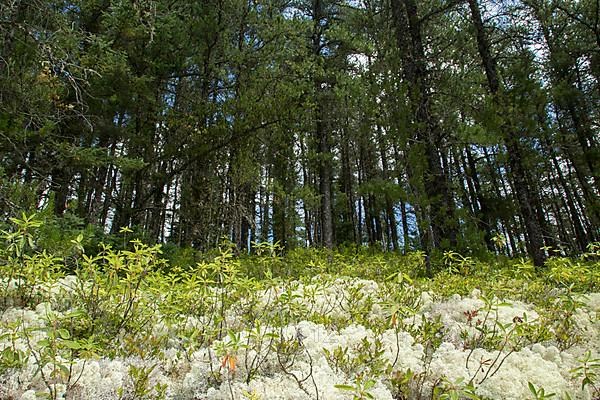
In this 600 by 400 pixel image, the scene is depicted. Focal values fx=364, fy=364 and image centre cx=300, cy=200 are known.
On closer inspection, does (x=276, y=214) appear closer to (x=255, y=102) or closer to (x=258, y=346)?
(x=255, y=102)

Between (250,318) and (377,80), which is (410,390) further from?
(377,80)

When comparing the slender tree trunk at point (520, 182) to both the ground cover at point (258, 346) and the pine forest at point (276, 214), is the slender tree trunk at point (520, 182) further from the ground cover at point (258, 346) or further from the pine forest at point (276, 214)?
the ground cover at point (258, 346)

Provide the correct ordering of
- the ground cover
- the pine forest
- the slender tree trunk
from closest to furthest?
the ground cover → the pine forest → the slender tree trunk

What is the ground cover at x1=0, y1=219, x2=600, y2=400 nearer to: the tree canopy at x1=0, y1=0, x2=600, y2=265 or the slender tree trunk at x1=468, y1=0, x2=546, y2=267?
the tree canopy at x1=0, y1=0, x2=600, y2=265

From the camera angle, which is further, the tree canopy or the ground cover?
the tree canopy

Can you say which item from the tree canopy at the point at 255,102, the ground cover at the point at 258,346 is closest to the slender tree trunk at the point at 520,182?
the tree canopy at the point at 255,102

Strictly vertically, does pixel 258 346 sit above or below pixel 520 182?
below

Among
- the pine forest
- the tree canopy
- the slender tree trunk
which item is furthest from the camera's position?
the slender tree trunk

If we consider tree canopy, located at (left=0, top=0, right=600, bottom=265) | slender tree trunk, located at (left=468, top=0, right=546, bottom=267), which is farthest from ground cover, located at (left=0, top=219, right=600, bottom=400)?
slender tree trunk, located at (left=468, top=0, right=546, bottom=267)

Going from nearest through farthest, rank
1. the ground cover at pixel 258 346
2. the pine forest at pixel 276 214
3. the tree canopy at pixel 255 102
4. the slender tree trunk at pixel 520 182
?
the ground cover at pixel 258 346 < the pine forest at pixel 276 214 < the tree canopy at pixel 255 102 < the slender tree trunk at pixel 520 182

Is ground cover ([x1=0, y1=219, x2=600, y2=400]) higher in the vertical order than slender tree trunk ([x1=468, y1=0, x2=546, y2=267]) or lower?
lower

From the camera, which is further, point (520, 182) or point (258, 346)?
point (520, 182)

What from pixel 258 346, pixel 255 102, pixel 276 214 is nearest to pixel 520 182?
pixel 255 102


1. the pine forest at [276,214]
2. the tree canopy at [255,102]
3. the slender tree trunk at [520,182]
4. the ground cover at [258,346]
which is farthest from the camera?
the slender tree trunk at [520,182]
